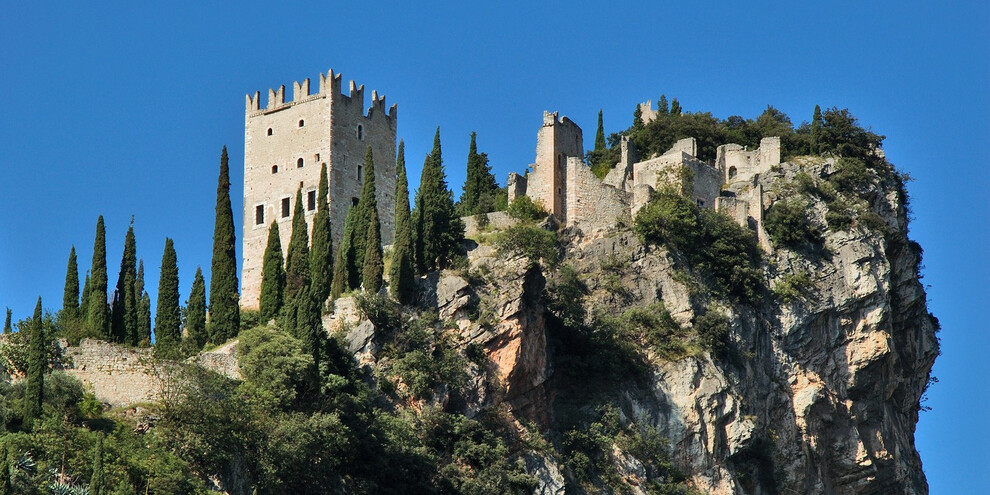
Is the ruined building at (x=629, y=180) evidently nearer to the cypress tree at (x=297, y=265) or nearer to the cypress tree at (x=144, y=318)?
the cypress tree at (x=297, y=265)

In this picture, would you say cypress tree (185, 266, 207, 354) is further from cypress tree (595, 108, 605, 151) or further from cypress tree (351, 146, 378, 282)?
cypress tree (595, 108, 605, 151)

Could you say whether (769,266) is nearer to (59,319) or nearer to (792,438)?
(792,438)

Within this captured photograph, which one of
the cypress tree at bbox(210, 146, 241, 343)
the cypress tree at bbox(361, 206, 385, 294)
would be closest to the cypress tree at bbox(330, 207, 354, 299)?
the cypress tree at bbox(361, 206, 385, 294)

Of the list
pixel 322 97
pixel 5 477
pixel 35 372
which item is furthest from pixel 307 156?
pixel 5 477

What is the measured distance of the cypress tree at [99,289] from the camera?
48469 mm

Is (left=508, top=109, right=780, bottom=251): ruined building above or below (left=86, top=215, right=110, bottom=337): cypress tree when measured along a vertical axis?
above

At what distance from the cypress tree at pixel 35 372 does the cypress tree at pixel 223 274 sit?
8685 millimetres

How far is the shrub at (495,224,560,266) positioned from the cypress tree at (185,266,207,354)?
30.3 feet

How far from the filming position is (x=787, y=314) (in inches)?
2458

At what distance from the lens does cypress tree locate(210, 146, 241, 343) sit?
51594mm

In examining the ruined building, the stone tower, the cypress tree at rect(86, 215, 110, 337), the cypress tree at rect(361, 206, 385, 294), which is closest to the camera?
the cypress tree at rect(86, 215, 110, 337)

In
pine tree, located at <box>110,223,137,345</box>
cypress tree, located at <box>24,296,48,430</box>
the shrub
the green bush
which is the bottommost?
cypress tree, located at <box>24,296,48,430</box>

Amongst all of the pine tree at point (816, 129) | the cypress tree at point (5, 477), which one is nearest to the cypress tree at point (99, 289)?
the cypress tree at point (5, 477)

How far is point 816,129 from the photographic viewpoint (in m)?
69.5
